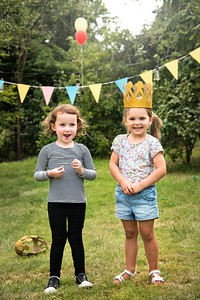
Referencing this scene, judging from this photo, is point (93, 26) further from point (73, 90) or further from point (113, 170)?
point (113, 170)

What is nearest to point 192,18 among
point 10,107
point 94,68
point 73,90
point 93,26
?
point 73,90

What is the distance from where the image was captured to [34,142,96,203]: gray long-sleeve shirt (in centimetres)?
307

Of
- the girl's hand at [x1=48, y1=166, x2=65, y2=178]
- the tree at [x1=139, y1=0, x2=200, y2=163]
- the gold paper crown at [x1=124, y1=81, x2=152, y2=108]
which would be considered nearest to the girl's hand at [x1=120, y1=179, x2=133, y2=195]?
the girl's hand at [x1=48, y1=166, x2=65, y2=178]

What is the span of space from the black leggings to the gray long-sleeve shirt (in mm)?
59

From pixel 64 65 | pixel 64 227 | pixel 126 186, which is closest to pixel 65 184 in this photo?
pixel 64 227

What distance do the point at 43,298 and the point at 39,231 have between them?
2231 mm

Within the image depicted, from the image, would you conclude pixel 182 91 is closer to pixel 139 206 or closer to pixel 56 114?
pixel 56 114

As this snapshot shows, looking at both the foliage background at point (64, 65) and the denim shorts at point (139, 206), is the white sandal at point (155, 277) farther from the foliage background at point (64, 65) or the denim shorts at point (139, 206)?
the foliage background at point (64, 65)

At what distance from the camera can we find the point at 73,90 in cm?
721

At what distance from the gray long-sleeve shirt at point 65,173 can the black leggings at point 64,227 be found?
59 mm

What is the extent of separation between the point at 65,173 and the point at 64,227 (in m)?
0.39

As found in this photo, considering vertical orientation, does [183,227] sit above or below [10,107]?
below

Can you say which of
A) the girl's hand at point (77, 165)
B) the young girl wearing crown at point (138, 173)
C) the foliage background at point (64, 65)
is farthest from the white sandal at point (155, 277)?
the foliage background at point (64, 65)

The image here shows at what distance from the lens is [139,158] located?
3.06 m
